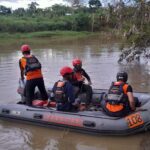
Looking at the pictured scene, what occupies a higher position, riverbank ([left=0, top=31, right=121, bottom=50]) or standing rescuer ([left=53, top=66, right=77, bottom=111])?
standing rescuer ([left=53, top=66, right=77, bottom=111])

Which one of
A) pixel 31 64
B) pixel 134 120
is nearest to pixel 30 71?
pixel 31 64

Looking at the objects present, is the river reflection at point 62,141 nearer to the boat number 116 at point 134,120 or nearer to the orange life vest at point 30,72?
the boat number 116 at point 134,120

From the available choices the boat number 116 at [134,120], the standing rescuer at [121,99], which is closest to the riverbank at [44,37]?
the standing rescuer at [121,99]

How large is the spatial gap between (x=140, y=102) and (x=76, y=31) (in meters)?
34.3

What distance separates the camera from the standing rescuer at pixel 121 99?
743 centimetres

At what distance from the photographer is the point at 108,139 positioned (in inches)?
292

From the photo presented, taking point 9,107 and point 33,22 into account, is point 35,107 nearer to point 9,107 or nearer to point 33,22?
point 9,107

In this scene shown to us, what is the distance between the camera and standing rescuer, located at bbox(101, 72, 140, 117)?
24.4ft

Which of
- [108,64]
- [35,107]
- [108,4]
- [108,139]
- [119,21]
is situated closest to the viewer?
[108,139]

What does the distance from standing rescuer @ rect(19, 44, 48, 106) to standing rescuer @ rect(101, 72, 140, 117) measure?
1.97m

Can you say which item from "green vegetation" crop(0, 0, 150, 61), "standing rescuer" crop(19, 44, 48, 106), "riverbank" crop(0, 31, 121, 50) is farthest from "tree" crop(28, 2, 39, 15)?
"standing rescuer" crop(19, 44, 48, 106)

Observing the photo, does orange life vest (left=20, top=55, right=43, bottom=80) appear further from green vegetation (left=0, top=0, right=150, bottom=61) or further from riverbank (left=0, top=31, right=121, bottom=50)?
riverbank (left=0, top=31, right=121, bottom=50)

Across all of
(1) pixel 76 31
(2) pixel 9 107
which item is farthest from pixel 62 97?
(1) pixel 76 31

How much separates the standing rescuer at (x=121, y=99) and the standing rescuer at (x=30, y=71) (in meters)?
1.97
